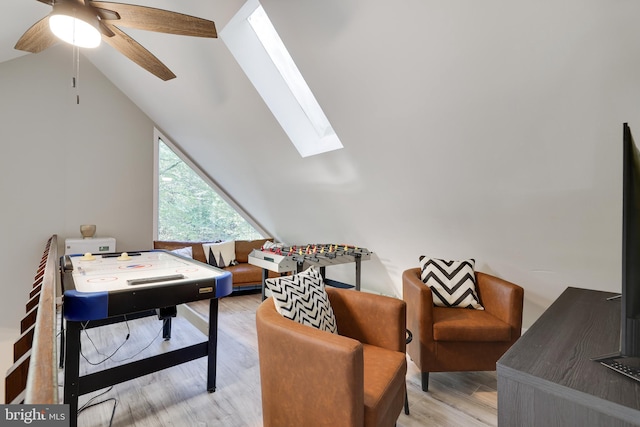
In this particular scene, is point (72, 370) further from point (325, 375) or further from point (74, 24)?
point (74, 24)

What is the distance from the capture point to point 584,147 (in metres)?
1.73

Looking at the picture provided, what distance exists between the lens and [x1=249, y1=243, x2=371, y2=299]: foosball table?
3070 millimetres

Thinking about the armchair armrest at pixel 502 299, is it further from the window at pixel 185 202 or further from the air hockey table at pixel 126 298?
the window at pixel 185 202

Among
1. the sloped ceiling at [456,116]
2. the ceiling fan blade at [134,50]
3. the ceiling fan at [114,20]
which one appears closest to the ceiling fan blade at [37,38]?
the ceiling fan at [114,20]

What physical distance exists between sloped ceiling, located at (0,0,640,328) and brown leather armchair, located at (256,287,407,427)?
1321 mm

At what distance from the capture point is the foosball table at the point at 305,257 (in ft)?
10.1

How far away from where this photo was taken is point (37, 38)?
1.96 m

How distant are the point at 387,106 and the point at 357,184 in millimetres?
973

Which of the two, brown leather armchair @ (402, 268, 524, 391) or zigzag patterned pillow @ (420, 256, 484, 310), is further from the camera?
zigzag patterned pillow @ (420, 256, 484, 310)

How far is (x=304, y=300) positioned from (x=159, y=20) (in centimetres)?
177

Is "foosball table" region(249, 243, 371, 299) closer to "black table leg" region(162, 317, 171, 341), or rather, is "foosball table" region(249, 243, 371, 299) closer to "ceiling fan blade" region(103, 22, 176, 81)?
"black table leg" region(162, 317, 171, 341)

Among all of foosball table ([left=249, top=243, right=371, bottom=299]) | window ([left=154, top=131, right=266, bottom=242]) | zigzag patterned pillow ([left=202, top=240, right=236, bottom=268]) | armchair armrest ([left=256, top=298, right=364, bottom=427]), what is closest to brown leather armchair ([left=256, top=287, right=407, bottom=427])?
armchair armrest ([left=256, top=298, right=364, bottom=427])

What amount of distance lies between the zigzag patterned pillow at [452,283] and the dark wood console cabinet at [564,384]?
1.21 meters

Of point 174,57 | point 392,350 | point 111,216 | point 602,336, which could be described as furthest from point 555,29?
point 111,216
